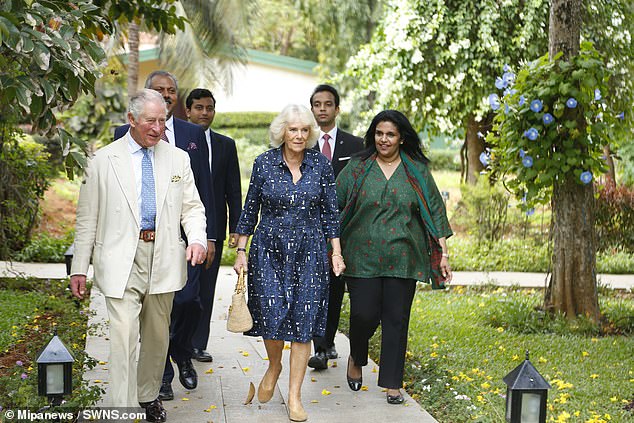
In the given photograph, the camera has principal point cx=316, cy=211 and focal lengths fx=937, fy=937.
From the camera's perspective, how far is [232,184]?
7574 mm

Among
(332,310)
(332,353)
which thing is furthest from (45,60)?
(332,353)

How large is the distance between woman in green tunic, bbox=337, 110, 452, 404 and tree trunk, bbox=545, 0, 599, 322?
2875mm

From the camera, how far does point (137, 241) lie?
538 centimetres

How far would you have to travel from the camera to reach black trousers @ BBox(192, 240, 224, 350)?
745 cm

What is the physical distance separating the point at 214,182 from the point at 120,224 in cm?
215

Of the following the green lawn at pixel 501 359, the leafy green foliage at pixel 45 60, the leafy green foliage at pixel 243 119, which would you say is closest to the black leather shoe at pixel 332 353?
the green lawn at pixel 501 359

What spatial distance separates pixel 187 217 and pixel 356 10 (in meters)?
21.5

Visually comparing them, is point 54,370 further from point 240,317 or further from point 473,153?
point 473,153

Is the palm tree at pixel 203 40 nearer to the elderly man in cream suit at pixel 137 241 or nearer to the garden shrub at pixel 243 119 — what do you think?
the garden shrub at pixel 243 119

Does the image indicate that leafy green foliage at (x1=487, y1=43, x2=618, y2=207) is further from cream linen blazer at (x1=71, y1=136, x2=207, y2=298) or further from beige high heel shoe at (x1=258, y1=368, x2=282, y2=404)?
cream linen blazer at (x1=71, y1=136, x2=207, y2=298)

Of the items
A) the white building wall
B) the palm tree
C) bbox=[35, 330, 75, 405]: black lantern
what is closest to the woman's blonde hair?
bbox=[35, 330, 75, 405]: black lantern

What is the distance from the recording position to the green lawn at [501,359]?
20.6 feet

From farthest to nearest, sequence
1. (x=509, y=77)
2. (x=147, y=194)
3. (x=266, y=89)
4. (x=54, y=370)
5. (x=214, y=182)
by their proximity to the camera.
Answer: (x=266, y=89), (x=509, y=77), (x=214, y=182), (x=147, y=194), (x=54, y=370)

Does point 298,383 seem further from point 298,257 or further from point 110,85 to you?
point 110,85
